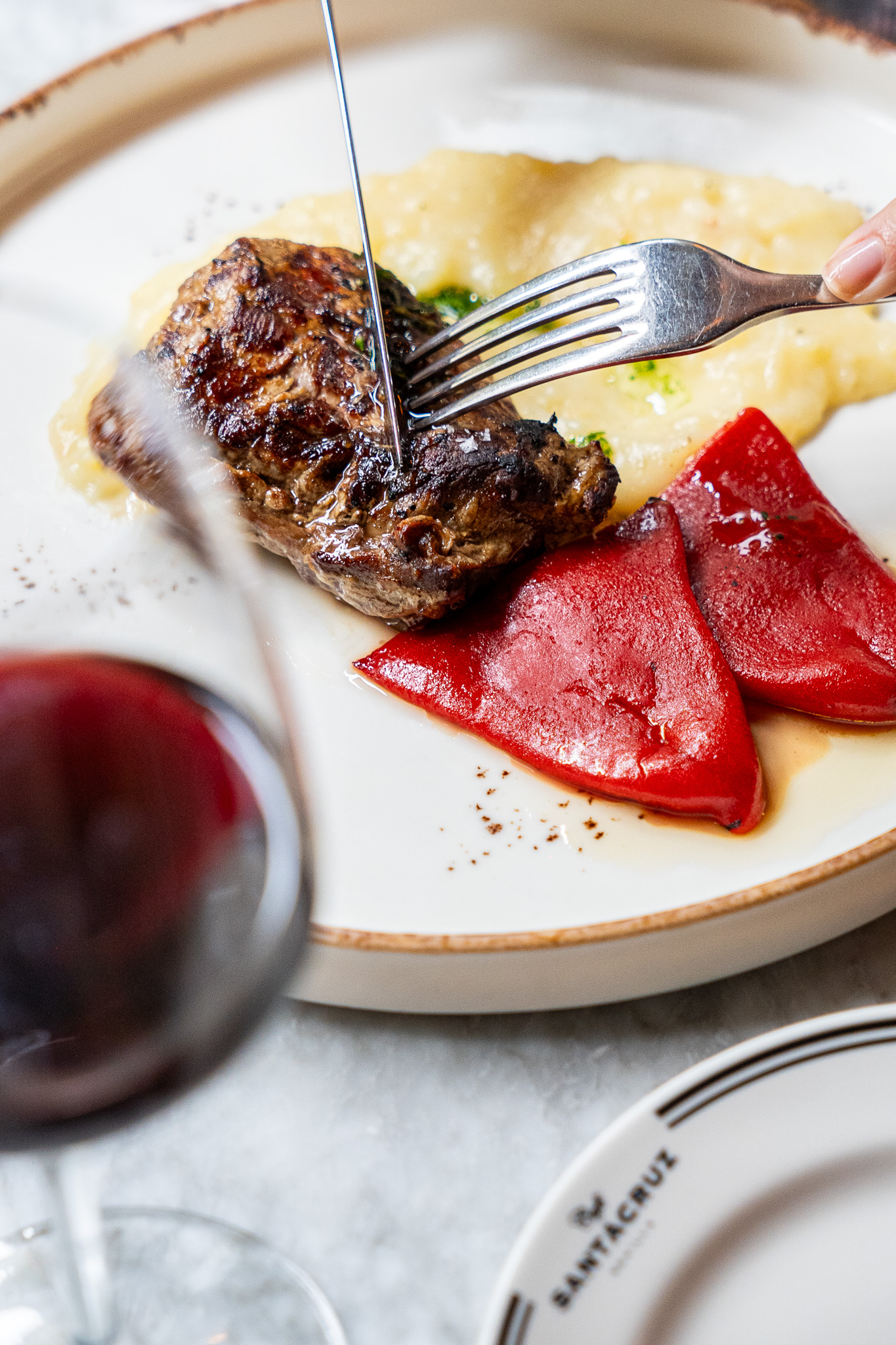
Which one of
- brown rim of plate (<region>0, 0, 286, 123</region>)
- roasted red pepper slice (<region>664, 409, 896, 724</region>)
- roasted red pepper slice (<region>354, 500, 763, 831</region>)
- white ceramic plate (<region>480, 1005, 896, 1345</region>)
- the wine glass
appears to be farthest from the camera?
brown rim of plate (<region>0, 0, 286, 123</region>)

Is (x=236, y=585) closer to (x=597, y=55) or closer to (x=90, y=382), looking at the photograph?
(x=90, y=382)

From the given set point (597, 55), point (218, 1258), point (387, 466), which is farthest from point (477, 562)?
point (597, 55)

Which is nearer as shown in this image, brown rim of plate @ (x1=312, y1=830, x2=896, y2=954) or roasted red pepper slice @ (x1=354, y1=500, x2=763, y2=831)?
brown rim of plate @ (x1=312, y1=830, x2=896, y2=954)

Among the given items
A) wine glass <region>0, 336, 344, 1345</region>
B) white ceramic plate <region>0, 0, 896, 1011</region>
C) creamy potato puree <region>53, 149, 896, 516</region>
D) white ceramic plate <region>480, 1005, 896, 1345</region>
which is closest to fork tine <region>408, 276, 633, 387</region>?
creamy potato puree <region>53, 149, 896, 516</region>

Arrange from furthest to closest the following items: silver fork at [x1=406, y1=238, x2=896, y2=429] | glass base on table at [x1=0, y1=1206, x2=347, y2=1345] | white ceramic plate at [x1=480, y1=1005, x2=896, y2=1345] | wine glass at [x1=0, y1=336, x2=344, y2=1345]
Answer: silver fork at [x1=406, y1=238, x2=896, y2=429] < glass base on table at [x1=0, y1=1206, x2=347, y2=1345] < white ceramic plate at [x1=480, y1=1005, x2=896, y2=1345] < wine glass at [x1=0, y1=336, x2=344, y2=1345]

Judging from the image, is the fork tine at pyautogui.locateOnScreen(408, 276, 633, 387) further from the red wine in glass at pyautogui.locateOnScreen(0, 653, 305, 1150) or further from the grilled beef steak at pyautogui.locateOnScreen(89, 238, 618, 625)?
the red wine in glass at pyautogui.locateOnScreen(0, 653, 305, 1150)

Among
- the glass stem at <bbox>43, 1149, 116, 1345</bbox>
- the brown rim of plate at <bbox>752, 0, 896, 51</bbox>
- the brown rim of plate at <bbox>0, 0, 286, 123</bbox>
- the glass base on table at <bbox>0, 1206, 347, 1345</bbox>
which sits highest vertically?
the brown rim of plate at <bbox>752, 0, 896, 51</bbox>

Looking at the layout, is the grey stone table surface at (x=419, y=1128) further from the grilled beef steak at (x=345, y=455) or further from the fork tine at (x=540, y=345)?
the fork tine at (x=540, y=345)
